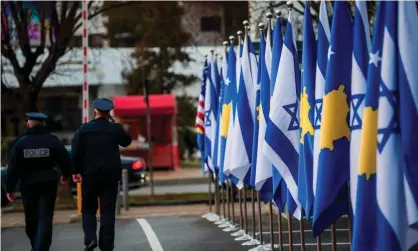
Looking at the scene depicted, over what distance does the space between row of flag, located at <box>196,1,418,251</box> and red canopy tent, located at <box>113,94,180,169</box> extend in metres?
24.8

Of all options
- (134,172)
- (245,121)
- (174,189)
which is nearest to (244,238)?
(245,121)

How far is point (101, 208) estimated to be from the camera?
10.1 meters

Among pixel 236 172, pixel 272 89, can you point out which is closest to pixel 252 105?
pixel 236 172

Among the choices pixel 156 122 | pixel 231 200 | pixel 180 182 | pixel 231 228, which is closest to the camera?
pixel 231 228

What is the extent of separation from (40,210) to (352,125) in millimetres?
4432

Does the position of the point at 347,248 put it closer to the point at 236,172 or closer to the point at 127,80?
the point at 236,172

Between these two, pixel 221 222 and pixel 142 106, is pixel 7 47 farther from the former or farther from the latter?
pixel 142 106

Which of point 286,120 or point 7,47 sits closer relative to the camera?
point 286,120

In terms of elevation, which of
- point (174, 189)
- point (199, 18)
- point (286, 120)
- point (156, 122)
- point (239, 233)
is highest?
point (199, 18)

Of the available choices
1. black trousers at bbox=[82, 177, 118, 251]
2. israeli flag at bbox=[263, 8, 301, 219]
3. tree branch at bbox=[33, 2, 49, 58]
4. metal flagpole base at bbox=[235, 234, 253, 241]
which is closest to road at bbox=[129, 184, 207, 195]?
tree branch at bbox=[33, 2, 49, 58]

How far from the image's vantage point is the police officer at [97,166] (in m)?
10.1

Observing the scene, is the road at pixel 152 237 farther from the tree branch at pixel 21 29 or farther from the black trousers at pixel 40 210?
the tree branch at pixel 21 29

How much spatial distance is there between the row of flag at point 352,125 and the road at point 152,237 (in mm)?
2252

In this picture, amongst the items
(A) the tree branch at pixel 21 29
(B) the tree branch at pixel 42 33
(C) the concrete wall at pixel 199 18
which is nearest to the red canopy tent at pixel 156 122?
(C) the concrete wall at pixel 199 18
